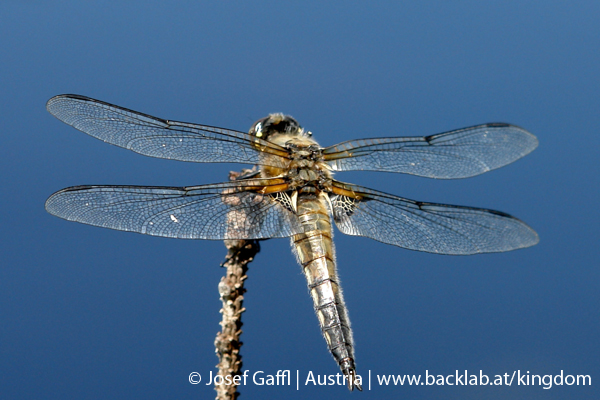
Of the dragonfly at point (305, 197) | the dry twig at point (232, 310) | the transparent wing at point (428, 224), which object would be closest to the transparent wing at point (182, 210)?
the dragonfly at point (305, 197)

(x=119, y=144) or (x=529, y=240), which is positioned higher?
(x=119, y=144)

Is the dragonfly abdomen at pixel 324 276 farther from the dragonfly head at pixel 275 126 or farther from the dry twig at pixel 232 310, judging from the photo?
the dragonfly head at pixel 275 126

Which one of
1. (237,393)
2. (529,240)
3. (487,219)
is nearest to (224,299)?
(237,393)

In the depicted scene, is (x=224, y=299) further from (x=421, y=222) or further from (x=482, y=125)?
(x=482, y=125)

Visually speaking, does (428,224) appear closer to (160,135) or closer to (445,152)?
(445,152)

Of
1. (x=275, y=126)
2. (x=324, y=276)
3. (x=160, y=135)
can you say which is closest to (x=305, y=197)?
(x=324, y=276)

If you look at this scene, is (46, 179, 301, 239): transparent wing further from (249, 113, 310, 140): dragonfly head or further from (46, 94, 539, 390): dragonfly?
(249, 113, 310, 140): dragonfly head

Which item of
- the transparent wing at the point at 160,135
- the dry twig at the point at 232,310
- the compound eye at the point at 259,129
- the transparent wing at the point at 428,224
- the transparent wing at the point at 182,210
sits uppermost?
the compound eye at the point at 259,129
